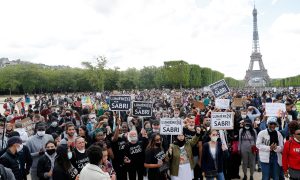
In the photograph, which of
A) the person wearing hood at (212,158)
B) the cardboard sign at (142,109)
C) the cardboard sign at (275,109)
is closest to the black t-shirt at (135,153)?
the person wearing hood at (212,158)

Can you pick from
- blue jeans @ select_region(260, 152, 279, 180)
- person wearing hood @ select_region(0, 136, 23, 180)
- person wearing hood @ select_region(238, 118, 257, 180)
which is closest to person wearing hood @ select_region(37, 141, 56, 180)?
person wearing hood @ select_region(0, 136, 23, 180)

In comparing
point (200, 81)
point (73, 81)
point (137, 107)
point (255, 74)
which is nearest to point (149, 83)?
point (200, 81)

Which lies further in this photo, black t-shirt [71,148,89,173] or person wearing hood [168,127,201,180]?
person wearing hood [168,127,201,180]

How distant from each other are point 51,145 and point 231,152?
5304mm

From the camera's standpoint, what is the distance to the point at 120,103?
10.4 m

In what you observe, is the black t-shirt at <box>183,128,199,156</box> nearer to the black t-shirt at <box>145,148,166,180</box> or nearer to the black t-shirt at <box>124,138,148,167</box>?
the black t-shirt at <box>124,138,148,167</box>

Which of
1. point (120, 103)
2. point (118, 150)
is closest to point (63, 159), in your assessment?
point (118, 150)

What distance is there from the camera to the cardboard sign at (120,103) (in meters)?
10.3

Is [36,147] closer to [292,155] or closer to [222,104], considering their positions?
[292,155]

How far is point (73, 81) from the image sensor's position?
91125 millimetres

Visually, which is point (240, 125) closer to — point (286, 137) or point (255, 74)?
point (286, 137)

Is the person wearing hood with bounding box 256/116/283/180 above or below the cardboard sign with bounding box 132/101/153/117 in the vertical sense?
below

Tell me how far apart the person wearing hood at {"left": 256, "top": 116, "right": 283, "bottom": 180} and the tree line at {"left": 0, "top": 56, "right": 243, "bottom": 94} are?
59.8 m

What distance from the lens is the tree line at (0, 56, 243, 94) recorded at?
263 ft
